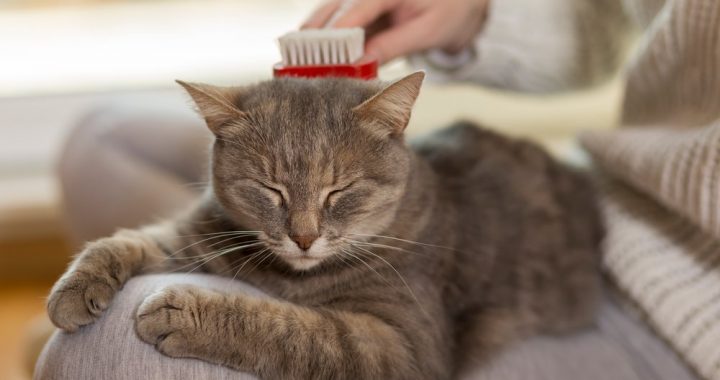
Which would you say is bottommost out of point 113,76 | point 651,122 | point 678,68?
point 113,76

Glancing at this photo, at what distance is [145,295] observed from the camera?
35.0 inches

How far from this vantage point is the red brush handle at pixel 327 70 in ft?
3.47

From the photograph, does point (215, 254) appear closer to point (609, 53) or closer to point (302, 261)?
point (302, 261)

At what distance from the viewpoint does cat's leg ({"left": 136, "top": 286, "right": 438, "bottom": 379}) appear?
2.76 feet

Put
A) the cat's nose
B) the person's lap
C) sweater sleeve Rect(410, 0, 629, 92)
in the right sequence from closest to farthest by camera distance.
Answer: the person's lap → the cat's nose → sweater sleeve Rect(410, 0, 629, 92)

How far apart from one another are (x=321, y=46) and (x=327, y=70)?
0.13 feet

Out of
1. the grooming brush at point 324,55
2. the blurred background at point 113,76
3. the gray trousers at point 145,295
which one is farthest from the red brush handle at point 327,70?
the blurred background at point 113,76

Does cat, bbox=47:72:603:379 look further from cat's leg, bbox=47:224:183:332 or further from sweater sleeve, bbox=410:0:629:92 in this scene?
sweater sleeve, bbox=410:0:629:92

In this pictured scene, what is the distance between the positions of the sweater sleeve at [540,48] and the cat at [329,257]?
0.93ft

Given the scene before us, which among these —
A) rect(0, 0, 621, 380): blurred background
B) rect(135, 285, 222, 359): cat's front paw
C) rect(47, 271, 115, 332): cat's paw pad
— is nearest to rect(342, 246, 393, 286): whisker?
rect(135, 285, 222, 359): cat's front paw

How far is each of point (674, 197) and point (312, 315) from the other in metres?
0.56

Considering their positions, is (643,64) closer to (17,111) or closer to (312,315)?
(312,315)

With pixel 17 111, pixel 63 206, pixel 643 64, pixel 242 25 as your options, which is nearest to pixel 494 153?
pixel 643 64

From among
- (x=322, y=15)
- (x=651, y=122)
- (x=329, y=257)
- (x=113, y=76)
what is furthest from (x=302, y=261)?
(x=113, y=76)
